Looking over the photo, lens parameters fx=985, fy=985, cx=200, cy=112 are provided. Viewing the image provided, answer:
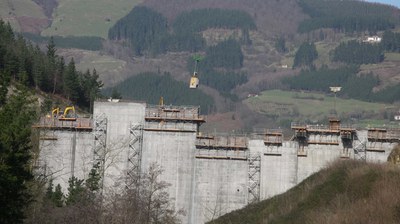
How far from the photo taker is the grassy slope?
112 ft

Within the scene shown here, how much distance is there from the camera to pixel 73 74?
417ft

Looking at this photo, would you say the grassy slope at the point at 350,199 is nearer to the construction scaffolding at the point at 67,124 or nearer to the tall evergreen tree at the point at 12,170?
the tall evergreen tree at the point at 12,170

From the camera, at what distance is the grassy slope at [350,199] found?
3406 centimetres

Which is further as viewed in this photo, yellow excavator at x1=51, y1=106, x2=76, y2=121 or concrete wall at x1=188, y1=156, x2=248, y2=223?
yellow excavator at x1=51, y1=106, x2=76, y2=121

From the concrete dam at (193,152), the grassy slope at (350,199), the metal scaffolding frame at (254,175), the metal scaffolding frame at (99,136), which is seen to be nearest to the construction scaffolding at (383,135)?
the concrete dam at (193,152)

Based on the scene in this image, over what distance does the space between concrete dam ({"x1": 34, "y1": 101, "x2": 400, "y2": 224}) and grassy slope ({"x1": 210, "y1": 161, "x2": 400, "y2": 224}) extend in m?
33.7

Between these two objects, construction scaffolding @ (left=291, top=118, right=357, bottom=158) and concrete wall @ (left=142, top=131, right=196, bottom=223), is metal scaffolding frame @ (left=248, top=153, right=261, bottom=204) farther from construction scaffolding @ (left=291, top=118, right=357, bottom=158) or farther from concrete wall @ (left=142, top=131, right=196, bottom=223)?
concrete wall @ (left=142, top=131, right=196, bottom=223)

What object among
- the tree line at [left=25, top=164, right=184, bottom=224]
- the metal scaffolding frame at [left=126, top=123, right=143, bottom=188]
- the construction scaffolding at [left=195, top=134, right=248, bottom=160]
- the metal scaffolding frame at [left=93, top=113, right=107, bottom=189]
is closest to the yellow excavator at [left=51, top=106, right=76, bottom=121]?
the metal scaffolding frame at [left=93, top=113, right=107, bottom=189]

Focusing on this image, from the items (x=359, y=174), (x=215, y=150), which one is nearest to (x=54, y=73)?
(x=215, y=150)

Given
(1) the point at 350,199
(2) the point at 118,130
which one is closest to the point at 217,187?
(2) the point at 118,130

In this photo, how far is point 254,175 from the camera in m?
79.9

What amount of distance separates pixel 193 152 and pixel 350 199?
4408 centimetres

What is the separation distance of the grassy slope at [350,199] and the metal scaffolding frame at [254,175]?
33215 mm

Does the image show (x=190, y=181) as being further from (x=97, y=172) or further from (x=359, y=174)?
(x=359, y=174)
